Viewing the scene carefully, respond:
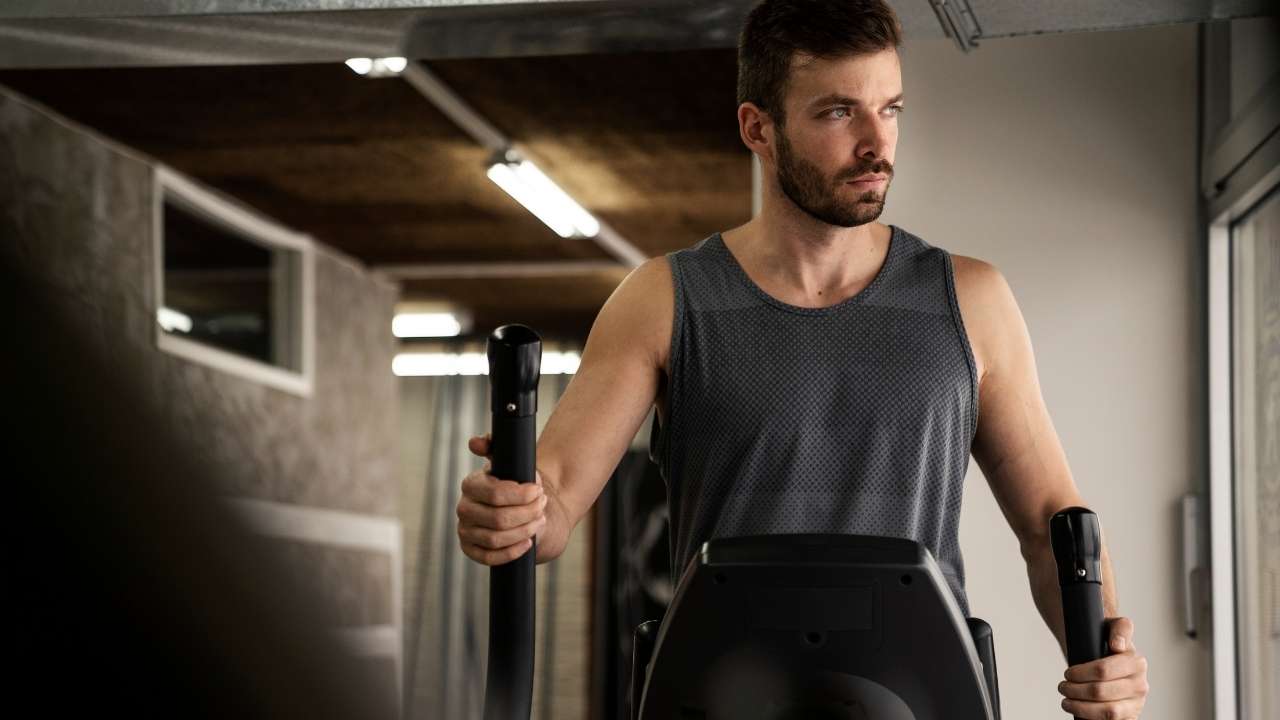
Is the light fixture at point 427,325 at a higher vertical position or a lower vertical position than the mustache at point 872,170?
higher

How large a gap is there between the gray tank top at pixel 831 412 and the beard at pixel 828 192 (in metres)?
0.14

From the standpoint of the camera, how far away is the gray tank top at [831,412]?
1720 mm

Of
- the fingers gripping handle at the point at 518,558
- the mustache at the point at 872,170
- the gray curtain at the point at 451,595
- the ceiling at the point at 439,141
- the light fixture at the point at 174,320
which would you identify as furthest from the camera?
the gray curtain at the point at 451,595

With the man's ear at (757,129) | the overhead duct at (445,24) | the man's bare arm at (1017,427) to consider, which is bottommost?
the man's bare arm at (1017,427)

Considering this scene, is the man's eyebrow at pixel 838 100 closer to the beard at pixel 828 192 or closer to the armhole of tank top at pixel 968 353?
the beard at pixel 828 192

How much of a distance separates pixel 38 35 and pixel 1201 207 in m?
2.37

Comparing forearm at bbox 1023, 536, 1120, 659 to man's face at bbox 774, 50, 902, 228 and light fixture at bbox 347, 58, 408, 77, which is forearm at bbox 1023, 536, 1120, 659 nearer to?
man's face at bbox 774, 50, 902, 228

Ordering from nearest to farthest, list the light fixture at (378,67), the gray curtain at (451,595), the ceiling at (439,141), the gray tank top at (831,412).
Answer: the gray tank top at (831,412) → the light fixture at (378,67) → the ceiling at (439,141) → the gray curtain at (451,595)

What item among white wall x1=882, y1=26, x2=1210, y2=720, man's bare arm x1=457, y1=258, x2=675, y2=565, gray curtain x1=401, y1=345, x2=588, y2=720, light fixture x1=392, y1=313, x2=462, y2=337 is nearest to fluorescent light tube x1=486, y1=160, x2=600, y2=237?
white wall x1=882, y1=26, x2=1210, y2=720

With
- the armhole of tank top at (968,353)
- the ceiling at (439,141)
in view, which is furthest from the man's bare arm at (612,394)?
the ceiling at (439,141)

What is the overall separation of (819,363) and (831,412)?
0.06 metres

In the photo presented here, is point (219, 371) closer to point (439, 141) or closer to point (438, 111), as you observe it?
point (439, 141)

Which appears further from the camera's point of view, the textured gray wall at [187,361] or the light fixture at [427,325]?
the light fixture at [427,325]

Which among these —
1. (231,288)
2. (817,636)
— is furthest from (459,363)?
(817,636)
